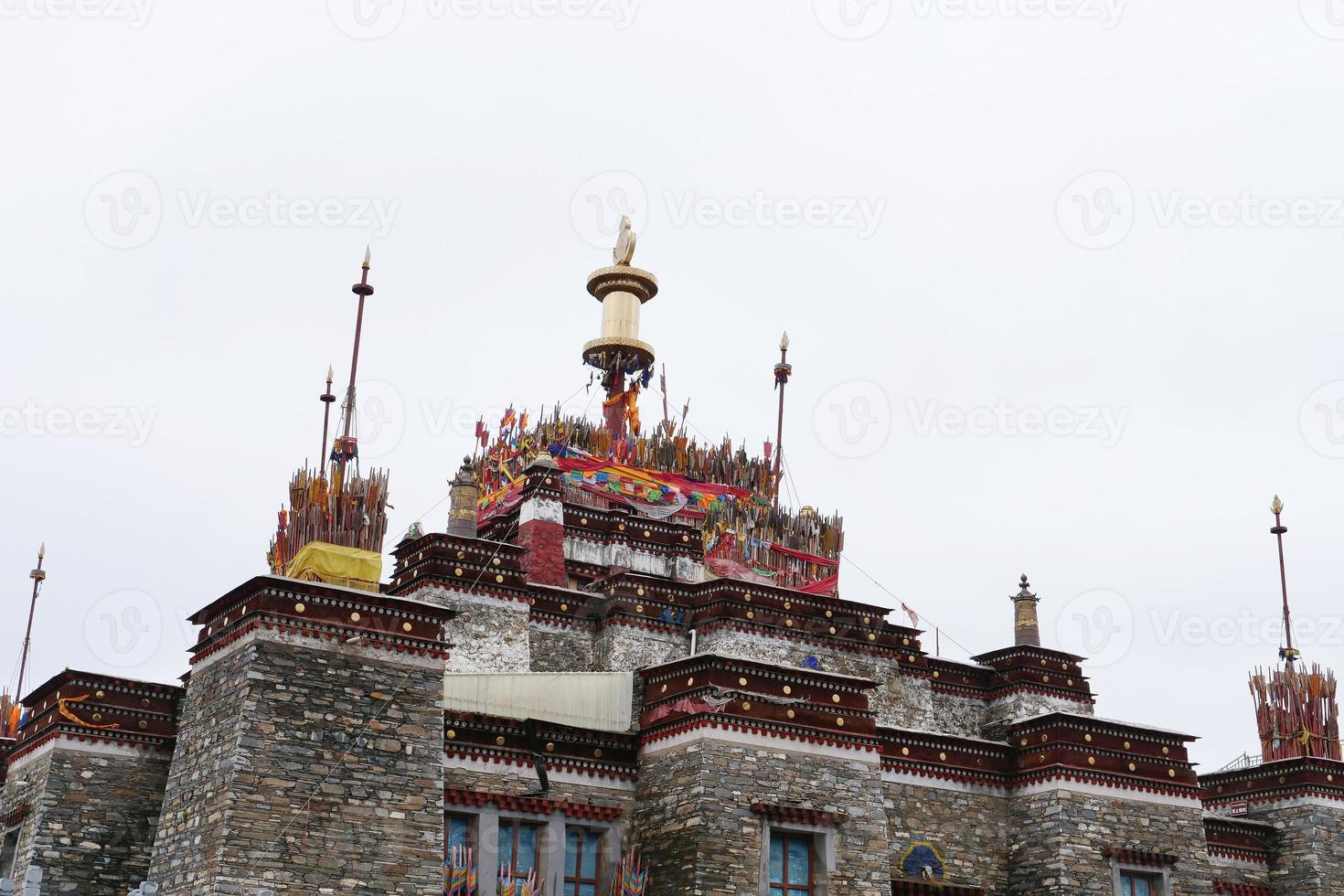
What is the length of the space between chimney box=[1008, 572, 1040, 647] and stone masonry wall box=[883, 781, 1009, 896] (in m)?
7.86

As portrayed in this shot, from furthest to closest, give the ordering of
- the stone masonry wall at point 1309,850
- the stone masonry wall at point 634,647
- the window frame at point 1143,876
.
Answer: the stone masonry wall at point 1309,850 → the stone masonry wall at point 634,647 → the window frame at point 1143,876

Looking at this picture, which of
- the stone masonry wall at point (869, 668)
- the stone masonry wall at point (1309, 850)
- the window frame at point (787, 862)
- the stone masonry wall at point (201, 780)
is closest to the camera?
the stone masonry wall at point (201, 780)

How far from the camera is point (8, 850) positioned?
24.9 m

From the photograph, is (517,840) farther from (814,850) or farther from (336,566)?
(336,566)

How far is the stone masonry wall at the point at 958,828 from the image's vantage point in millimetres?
28406

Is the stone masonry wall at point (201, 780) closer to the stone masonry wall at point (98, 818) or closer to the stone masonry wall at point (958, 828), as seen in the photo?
the stone masonry wall at point (98, 818)

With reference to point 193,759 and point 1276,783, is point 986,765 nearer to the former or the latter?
point 1276,783

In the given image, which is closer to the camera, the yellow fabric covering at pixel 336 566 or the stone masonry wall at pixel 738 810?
the yellow fabric covering at pixel 336 566

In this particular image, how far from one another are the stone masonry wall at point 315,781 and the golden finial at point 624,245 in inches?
1096

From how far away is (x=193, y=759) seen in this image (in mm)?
A: 22719

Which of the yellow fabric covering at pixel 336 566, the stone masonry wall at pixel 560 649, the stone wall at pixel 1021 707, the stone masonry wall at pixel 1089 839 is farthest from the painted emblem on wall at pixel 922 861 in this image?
the yellow fabric covering at pixel 336 566

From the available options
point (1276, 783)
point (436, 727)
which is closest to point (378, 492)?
point (436, 727)

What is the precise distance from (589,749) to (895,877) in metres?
6.34

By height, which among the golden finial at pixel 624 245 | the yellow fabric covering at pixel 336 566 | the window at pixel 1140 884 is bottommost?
the window at pixel 1140 884
